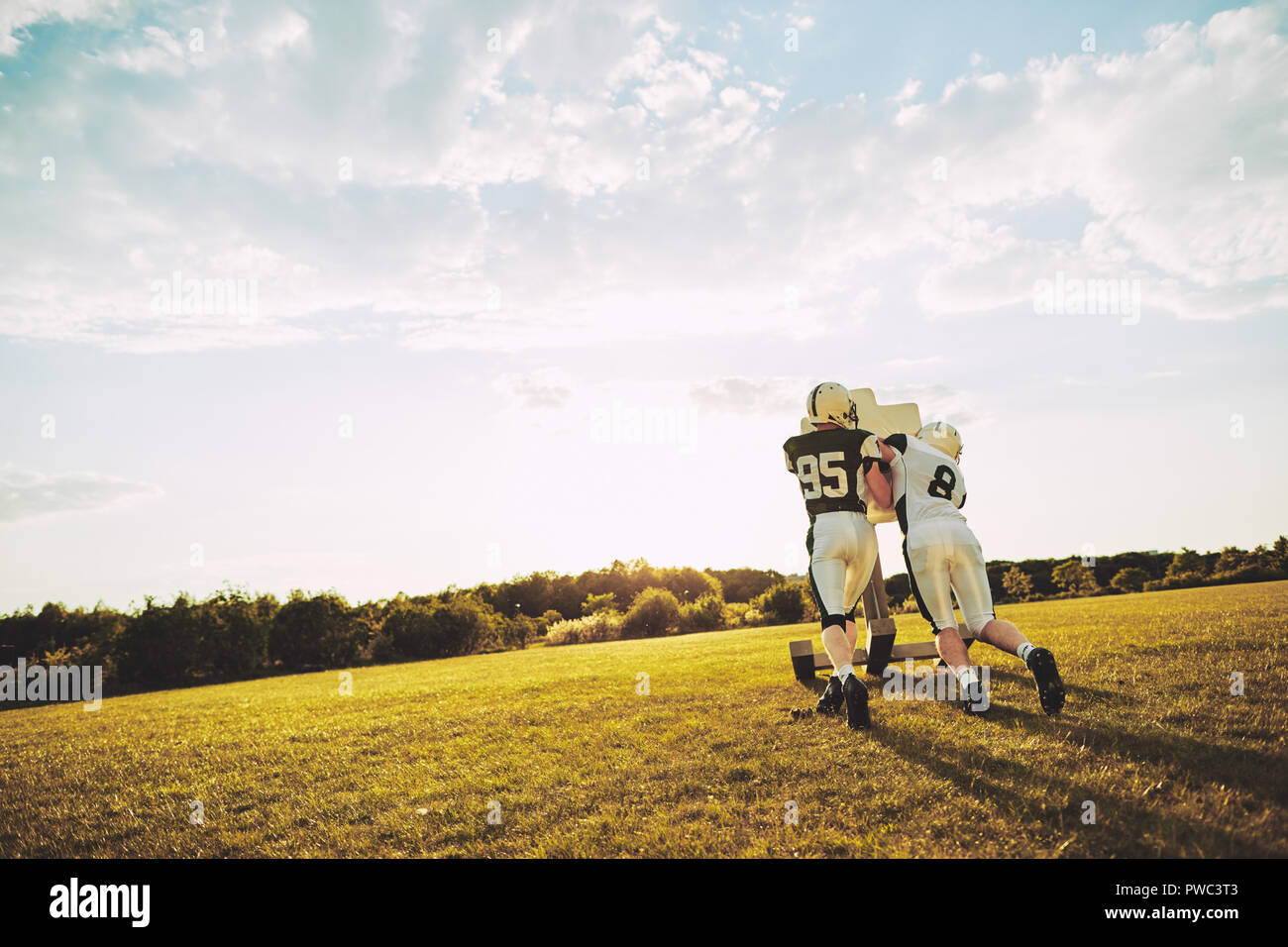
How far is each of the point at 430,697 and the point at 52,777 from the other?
4612 millimetres

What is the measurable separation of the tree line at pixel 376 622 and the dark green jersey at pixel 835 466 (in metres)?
20.1

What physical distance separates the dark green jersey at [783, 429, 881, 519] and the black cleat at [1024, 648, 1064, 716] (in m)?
1.92

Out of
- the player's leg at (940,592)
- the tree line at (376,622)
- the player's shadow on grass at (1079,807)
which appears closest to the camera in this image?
the player's shadow on grass at (1079,807)

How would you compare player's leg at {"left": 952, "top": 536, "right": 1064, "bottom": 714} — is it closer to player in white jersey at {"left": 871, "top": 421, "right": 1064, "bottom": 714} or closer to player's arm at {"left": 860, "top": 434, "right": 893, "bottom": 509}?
player in white jersey at {"left": 871, "top": 421, "right": 1064, "bottom": 714}

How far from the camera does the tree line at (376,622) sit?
71.3 feet

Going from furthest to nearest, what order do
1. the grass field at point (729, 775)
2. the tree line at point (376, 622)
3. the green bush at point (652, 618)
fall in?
the green bush at point (652, 618) < the tree line at point (376, 622) < the grass field at point (729, 775)

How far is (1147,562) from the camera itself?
98.3ft

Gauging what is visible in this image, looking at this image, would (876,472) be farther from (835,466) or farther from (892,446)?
(835,466)

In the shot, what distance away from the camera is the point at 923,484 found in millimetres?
6094

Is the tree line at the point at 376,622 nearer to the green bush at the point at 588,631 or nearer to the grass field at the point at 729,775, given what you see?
the green bush at the point at 588,631

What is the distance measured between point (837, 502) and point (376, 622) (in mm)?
25515

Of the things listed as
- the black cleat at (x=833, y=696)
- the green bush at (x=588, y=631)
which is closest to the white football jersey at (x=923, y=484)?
the black cleat at (x=833, y=696)
